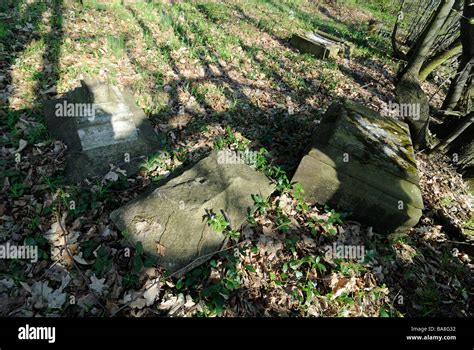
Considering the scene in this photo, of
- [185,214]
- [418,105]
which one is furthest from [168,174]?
[418,105]

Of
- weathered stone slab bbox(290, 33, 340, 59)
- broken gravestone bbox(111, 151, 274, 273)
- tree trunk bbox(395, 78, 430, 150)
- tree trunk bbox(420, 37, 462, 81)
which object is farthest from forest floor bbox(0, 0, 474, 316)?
tree trunk bbox(420, 37, 462, 81)

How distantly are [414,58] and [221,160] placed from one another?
24.4 ft

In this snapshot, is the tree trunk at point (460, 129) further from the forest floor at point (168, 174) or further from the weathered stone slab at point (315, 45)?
the weathered stone slab at point (315, 45)

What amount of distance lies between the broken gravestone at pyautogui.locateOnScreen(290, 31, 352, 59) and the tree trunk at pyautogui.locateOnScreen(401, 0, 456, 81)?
7.58ft

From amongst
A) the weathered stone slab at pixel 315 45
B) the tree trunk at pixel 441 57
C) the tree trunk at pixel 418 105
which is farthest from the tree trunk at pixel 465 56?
the weathered stone slab at pixel 315 45

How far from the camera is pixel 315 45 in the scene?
30.4 feet

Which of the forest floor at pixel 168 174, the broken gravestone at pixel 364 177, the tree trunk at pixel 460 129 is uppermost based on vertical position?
the tree trunk at pixel 460 129

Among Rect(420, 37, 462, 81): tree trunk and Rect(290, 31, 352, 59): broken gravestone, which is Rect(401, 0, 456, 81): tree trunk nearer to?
Rect(420, 37, 462, 81): tree trunk

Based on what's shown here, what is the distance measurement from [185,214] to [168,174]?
3.84 feet

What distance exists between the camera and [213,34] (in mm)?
8852

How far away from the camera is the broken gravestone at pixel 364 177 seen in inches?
144

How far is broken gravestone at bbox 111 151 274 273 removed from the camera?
3.15 metres

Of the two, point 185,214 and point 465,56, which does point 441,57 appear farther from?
point 185,214

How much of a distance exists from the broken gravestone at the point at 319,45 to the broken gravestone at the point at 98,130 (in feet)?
22.0
